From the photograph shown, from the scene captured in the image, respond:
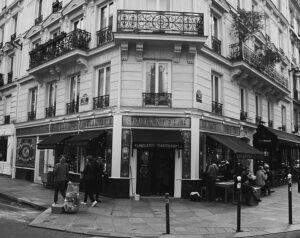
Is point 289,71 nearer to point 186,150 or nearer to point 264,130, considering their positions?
point 264,130

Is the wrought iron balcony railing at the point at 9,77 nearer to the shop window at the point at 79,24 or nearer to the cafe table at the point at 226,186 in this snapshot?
the shop window at the point at 79,24

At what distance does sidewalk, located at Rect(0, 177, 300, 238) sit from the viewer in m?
8.85

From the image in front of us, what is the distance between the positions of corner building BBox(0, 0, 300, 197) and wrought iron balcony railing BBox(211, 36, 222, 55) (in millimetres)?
88

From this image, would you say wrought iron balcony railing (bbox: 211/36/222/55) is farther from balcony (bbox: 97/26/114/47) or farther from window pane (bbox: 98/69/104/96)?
window pane (bbox: 98/69/104/96)

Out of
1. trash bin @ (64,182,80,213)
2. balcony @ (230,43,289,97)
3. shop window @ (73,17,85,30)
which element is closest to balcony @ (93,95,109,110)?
shop window @ (73,17,85,30)

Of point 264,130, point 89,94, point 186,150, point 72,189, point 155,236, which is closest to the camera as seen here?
point 155,236

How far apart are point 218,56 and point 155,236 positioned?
33.3 ft

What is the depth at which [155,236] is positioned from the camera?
8461mm

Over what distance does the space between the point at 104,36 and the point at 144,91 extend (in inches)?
125

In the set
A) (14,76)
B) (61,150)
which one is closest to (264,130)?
(61,150)

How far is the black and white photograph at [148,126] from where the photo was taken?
10461 mm

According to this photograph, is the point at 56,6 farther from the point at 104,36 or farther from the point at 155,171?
the point at 155,171

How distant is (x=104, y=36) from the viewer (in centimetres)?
1602

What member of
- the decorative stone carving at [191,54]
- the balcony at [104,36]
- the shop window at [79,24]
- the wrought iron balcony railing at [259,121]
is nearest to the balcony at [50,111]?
the shop window at [79,24]
